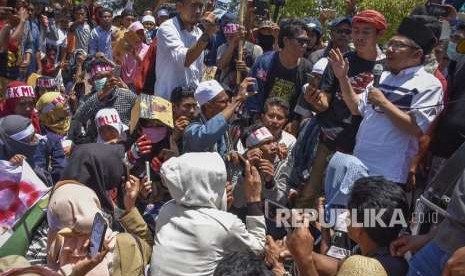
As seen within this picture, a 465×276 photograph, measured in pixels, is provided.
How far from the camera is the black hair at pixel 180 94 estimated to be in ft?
17.0

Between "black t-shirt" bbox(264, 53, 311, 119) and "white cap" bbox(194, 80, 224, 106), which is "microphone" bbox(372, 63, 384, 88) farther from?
"black t-shirt" bbox(264, 53, 311, 119)

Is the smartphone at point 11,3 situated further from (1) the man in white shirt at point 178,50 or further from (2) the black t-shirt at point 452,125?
(2) the black t-shirt at point 452,125

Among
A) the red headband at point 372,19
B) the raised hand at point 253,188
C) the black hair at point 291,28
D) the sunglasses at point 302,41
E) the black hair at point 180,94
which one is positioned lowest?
the raised hand at point 253,188

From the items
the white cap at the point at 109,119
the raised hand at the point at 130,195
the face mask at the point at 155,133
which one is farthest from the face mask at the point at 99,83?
the raised hand at the point at 130,195

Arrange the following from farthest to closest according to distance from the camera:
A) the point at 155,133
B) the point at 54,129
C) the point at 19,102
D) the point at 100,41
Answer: the point at 100,41
the point at 19,102
the point at 54,129
the point at 155,133

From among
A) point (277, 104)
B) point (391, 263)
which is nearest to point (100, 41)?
point (277, 104)

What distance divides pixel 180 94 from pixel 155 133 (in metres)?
0.35

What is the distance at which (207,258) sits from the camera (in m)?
3.52

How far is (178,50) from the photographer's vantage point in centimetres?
550

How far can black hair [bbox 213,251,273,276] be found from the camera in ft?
8.61

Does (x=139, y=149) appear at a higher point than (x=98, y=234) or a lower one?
lower

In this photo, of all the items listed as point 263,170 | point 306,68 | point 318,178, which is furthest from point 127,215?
point 306,68

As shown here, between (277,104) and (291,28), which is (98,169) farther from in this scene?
(291,28)

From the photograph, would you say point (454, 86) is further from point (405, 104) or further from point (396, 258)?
point (396, 258)
